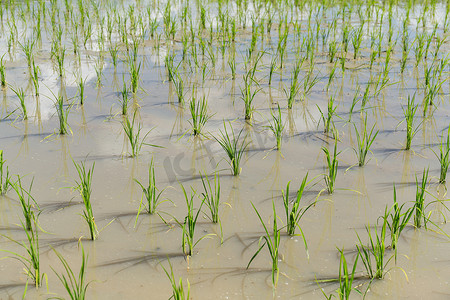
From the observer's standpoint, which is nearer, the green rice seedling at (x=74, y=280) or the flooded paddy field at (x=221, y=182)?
the green rice seedling at (x=74, y=280)

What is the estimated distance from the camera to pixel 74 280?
6.42 ft

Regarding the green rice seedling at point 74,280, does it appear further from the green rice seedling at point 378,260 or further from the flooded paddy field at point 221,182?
the green rice seedling at point 378,260

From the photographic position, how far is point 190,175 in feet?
9.94

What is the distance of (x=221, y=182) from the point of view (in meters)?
2.94

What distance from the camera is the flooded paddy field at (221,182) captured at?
2.11 m

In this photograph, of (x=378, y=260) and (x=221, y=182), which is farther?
(x=221, y=182)

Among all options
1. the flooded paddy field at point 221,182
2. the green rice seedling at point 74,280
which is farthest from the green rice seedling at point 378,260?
the green rice seedling at point 74,280

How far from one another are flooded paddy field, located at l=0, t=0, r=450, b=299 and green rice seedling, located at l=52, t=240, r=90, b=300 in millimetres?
14

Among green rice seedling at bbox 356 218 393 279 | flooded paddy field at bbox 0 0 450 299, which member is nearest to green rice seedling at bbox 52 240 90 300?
flooded paddy field at bbox 0 0 450 299

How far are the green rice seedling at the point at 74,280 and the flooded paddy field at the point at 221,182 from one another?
0.05 ft

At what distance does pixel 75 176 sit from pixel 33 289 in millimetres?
1033

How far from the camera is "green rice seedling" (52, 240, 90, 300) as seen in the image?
5.95ft

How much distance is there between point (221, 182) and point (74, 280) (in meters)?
1.17

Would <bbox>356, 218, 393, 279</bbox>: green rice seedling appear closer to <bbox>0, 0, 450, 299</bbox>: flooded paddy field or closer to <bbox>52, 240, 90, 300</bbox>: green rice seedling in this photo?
<bbox>0, 0, 450, 299</bbox>: flooded paddy field
